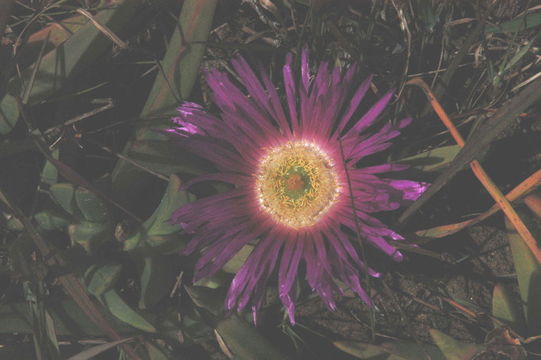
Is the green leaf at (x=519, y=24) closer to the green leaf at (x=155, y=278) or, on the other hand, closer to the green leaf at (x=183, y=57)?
the green leaf at (x=183, y=57)

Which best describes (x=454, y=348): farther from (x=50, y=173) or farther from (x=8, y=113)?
(x=8, y=113)

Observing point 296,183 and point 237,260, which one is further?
point 296,183

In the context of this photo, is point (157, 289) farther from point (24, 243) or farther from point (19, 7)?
point (19, 7)

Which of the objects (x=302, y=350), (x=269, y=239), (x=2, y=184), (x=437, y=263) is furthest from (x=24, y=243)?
(x=437, y=263)

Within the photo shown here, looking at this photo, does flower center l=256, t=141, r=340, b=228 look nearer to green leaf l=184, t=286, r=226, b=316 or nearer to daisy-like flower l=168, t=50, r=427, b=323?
daisy-like flower l=168, t=50, r=427, b=323

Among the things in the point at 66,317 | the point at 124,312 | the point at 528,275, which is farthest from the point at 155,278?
the point at 528,275
